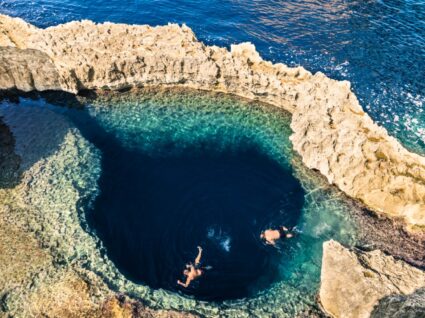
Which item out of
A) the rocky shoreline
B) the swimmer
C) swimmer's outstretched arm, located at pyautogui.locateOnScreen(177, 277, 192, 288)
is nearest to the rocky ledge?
the rocky shoreline

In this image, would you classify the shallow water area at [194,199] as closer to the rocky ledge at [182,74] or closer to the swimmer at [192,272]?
the swimmer at [192,272]

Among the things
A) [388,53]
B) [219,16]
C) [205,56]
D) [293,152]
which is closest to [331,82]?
[293,152]

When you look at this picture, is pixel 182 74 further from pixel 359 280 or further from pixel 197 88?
pixel 359 280

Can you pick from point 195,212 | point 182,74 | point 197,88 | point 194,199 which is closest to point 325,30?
point 197,88

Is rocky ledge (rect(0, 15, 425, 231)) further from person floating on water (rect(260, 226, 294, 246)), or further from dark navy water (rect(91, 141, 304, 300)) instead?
person floating on water (rect(260, 226, 294, 246))

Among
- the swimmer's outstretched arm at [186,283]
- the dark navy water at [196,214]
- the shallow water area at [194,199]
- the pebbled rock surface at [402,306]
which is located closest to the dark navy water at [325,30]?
the shallow water area at [194,199]
